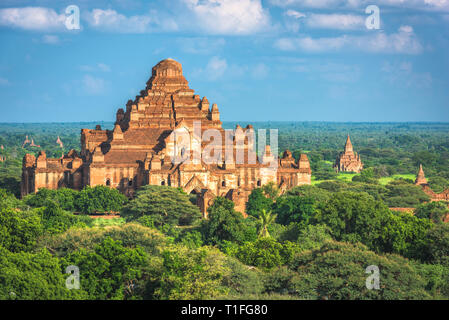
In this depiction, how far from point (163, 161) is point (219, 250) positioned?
75.8 ft

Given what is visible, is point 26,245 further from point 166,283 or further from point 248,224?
point 248,224

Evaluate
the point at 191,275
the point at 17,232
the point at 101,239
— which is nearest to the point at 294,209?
the point at 101,239

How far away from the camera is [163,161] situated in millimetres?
69562

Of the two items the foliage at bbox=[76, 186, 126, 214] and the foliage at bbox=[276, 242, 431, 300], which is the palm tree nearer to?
the foliage at bbox=[76, 186, 126, 214]

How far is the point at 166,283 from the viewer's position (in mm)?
36312

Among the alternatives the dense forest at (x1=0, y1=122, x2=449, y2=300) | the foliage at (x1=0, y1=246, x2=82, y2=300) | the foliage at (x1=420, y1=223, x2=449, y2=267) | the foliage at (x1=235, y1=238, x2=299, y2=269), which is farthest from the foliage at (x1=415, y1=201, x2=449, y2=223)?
the foliage at (x1=0, y1=246, x2=82, y2=300)

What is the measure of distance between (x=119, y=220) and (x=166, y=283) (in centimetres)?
2540

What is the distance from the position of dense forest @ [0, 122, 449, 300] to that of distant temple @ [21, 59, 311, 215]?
3.82 m

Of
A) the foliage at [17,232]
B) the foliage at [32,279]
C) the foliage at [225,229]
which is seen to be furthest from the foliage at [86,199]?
the foliage at [32,279]

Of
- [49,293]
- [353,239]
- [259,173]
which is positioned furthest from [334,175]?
[49,293]

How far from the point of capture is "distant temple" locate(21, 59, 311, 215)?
6769 centimetres

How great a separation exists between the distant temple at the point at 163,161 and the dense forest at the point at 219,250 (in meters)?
3.82

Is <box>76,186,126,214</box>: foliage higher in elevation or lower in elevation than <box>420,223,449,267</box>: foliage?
higher

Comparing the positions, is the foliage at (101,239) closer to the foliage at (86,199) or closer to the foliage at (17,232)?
the foliage at (17,232)
